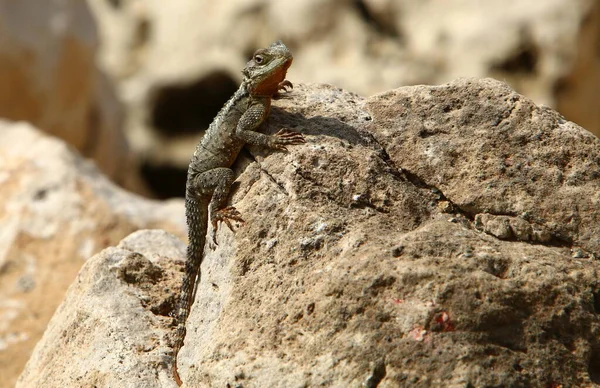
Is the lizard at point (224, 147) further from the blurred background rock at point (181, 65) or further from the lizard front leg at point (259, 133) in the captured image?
the blurred background rock at point (181, 65)

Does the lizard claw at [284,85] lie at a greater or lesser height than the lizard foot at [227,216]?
greater

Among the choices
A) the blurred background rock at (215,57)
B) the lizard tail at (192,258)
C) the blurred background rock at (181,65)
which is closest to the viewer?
the lizard tail at (192,258)

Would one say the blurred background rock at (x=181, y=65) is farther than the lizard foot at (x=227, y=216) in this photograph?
Yes

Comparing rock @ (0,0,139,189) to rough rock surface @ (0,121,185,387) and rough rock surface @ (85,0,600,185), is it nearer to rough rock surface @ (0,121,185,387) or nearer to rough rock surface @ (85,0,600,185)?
rough rock surface @ (85,0,600,185)

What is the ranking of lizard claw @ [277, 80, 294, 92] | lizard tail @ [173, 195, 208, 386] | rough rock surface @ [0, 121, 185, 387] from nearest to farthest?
lizard tail @ [173, 195, 208, 386], lizard claw @ [277, 80, 294, 92], rough rock surface @ [0, 121, 185, 387]

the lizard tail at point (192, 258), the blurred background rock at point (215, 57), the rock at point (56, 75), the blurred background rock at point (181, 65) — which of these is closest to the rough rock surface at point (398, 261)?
the lizard tail at point (192, 258)

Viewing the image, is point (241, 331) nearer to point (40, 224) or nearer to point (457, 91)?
point (457, 91)

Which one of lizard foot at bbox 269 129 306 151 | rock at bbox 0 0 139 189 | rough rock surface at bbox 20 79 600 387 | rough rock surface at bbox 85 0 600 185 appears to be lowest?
rough rock surface at bbox 20 79 600 387

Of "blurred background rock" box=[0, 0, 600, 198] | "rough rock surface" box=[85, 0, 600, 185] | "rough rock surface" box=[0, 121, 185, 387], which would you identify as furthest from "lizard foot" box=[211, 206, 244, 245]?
"blurred background rock" box=[0, 0, 600, 198]
